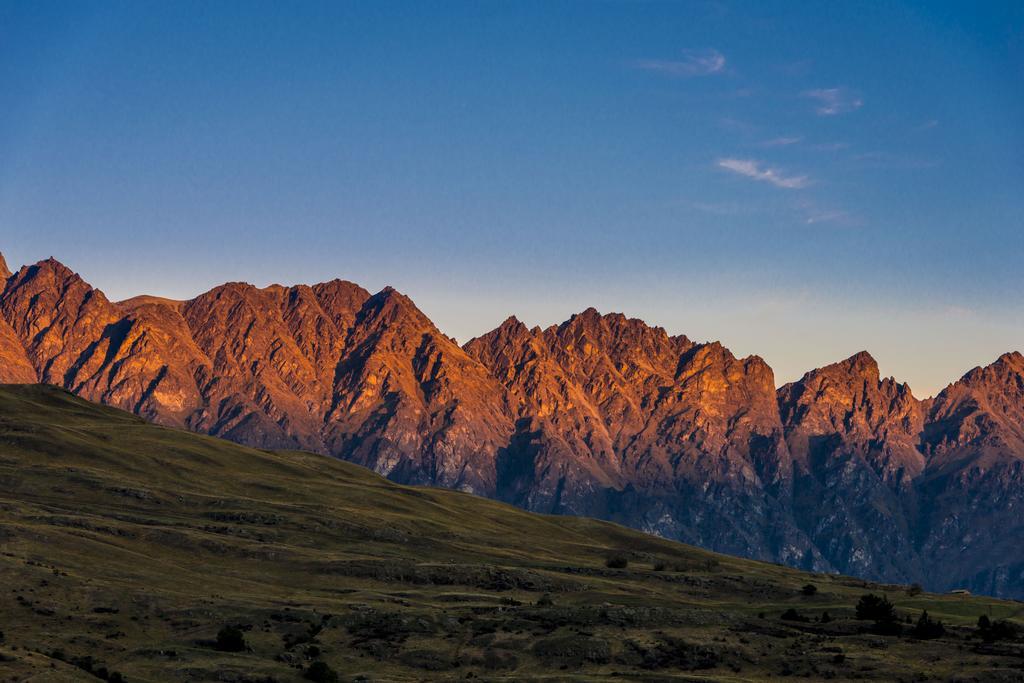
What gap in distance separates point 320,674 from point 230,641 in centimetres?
1253

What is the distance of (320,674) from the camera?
108m

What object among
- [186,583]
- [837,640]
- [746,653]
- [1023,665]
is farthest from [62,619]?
[1023,665]

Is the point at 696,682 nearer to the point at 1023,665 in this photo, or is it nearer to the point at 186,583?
the point at 1023,665


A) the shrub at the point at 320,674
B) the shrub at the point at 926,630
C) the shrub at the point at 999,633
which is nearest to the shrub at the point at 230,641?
the shrub at the point at 320,674

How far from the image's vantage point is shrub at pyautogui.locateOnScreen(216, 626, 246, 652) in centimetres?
11575

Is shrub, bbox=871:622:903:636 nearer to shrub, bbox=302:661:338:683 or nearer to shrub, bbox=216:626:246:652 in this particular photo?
shrub, bbox=302:661:338:683

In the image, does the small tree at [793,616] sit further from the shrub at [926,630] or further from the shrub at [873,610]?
the shrub at [926,630]

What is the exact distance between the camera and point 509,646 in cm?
12169

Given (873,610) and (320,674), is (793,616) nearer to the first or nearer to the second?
(873,610)

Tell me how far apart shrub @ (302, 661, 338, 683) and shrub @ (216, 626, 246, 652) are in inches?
397

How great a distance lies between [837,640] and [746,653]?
Answer: 12084 mm

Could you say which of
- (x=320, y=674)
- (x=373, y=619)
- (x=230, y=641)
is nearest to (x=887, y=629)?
→ (x=373, y=619)

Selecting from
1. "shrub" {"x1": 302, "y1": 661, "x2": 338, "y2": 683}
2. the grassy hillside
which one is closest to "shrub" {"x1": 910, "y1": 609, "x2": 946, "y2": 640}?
the grassy hillside

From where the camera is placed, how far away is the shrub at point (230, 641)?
11575 cm
